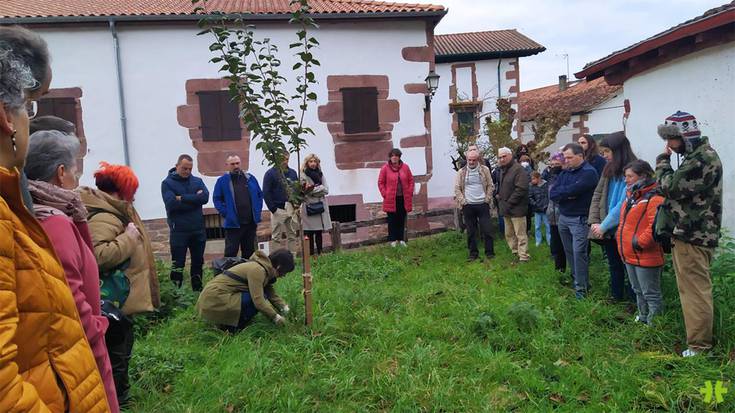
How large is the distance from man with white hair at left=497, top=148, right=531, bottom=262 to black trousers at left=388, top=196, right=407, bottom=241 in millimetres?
2191

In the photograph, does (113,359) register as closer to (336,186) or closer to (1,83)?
(1,83)

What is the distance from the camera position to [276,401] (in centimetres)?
331

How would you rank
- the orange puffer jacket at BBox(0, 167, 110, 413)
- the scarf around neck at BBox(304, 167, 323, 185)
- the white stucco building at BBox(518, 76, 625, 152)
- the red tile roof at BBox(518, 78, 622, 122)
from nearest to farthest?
the orange puffer jacket at BBox(0, 167, 110, 413) → the scarf around neck at BBox(304, 167, 323, 185) → the white stucco building at BBox(518, 76, 625, 152) → the red tile roof at BBox(518, 78, 622, 122)

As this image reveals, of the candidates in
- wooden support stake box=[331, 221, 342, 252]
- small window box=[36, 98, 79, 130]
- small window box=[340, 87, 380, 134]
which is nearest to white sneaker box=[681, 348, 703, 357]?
wooden support stake box=[331, 221, 342, 252]

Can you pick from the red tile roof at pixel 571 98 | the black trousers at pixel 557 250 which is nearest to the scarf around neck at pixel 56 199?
the black trousers at pixel 557 250

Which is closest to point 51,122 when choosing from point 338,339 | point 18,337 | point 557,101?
point 18,337

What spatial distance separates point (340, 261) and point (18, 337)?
6530 mm

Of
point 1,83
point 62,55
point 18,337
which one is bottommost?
point 18,337

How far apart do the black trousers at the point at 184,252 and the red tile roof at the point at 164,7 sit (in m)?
5.61

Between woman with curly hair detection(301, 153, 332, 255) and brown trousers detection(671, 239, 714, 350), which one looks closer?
brown trousers detection(671, 239, 714, 350)

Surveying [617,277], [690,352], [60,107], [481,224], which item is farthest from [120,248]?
[60,107]

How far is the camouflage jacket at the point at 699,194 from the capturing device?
3766mm

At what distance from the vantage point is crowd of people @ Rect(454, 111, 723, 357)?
3.82 m

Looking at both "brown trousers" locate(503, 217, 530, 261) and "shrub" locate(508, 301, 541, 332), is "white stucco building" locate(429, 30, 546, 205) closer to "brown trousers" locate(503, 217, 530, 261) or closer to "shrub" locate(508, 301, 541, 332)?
"brown trousers" locate(503, 217, 530, 261)
